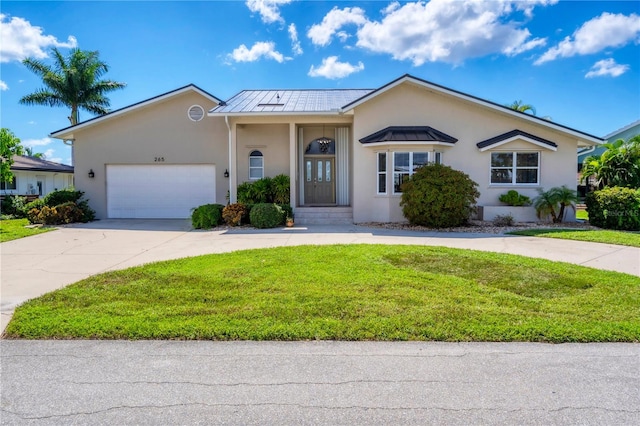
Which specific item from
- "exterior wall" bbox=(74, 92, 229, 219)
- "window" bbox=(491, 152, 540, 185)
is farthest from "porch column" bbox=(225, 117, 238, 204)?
"window" bbox=(491, 152, 540, 185)

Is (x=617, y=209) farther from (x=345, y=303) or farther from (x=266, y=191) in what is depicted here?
(x=345, y=303)

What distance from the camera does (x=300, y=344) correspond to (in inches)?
156

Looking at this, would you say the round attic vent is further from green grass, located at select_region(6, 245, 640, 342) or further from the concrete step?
green grass, located at select_region(6, 245, 640, 342)

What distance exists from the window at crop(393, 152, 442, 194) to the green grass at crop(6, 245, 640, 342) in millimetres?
7221

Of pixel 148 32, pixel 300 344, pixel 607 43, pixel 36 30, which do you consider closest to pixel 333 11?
pixel 148 32

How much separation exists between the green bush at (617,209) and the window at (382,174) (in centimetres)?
720

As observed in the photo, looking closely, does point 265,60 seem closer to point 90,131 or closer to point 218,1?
point 218,1

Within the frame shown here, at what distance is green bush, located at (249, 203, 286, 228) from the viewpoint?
1358 centimetres

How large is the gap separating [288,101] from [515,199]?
9.93m

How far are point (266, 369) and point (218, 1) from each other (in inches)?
520

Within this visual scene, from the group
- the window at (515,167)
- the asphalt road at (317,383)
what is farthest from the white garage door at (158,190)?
the asphalt road at (317,383)

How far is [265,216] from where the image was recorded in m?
13.6

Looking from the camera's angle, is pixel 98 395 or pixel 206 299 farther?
pixel 206 299

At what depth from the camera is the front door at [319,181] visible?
693 inches
